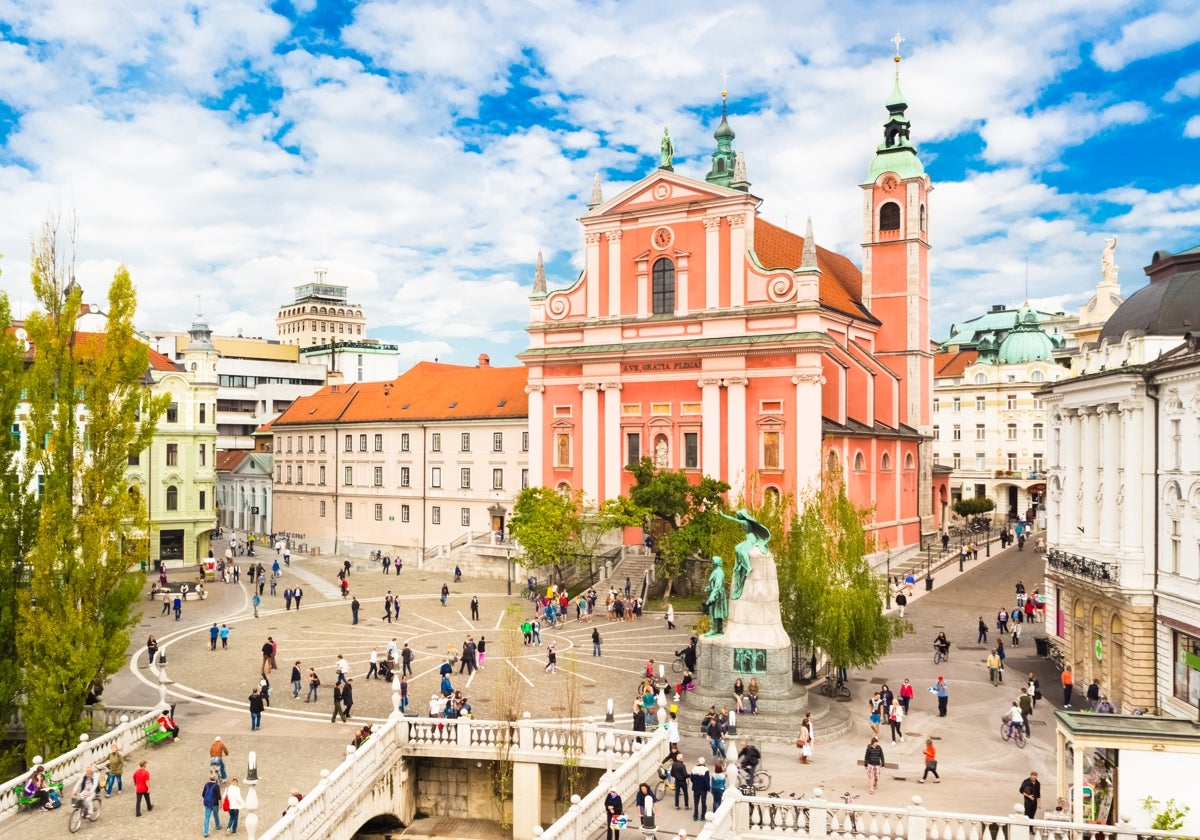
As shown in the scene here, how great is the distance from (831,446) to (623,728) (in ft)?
85.1

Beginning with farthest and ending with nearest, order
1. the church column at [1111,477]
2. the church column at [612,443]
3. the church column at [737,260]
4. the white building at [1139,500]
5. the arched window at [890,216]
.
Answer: the arched window at [890,216], the church column at [612,443], the church column at [737,260], the church column at [1111,477], the white building at [1139,500]

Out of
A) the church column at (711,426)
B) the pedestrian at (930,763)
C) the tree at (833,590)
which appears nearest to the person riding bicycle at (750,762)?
the pedestrian at (930,763)

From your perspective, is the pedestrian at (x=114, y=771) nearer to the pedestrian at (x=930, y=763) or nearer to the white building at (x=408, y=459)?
the pedestrian at (x=930, y=763)

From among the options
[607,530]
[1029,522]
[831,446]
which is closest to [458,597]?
[607,530]

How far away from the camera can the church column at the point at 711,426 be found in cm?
5116

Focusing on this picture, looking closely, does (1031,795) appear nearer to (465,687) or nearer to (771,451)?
(465,687)

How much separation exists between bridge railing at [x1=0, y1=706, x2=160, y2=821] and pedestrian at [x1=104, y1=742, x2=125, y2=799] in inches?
11.2

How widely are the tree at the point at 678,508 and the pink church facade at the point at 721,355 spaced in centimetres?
269

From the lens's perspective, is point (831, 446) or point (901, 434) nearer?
point (831, 446)

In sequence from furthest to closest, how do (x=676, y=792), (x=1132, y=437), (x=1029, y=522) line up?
(x=1029, y=522), (x=1132, y=437), (x=676, y=792)

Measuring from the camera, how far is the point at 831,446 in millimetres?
→ 49750

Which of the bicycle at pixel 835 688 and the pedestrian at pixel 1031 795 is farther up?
the pedestrian at pixel 1031 795

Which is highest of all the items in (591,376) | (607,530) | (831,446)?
(591,376)

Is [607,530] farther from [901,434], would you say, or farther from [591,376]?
[901,434]
